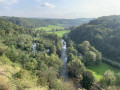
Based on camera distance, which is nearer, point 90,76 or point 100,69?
point 90,76

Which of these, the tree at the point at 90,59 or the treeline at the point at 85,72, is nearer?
the treeline at the point at 85,72

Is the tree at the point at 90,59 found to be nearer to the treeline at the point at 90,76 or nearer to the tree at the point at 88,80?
the treeline at the point at 90,76

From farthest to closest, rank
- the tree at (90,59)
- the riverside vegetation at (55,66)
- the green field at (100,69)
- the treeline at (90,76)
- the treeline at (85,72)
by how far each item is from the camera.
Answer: the tree at (90,59) < the green field at (100,69) < the treeline at (85,72) < the treeline at (90,76) < the riverside vegetation at (55,66)

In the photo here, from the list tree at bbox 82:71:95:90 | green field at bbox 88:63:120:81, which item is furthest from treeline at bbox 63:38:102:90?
green field at bbox 88:63:120:81

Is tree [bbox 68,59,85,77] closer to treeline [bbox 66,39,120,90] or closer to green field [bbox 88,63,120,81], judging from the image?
treeline [bbox 66,39,120,90]

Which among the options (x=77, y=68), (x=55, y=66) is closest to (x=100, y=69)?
(x=77, y=68)

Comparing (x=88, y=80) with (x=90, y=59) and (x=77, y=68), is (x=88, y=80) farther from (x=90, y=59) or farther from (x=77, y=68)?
(x=90, y=59)

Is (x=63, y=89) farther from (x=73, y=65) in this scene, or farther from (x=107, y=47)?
(x=107, y=47)

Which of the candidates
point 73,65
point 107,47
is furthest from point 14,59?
point 107,47

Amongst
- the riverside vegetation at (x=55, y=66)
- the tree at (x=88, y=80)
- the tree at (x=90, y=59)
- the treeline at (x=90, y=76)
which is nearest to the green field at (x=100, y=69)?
the riverside vegetation at (x=55, y=66)

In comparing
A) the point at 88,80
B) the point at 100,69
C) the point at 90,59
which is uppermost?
the point at 90,59

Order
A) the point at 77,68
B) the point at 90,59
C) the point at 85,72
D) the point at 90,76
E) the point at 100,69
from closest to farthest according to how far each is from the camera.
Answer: the point at 90,76, the point at 85,72, the point at 77,68, the point at 100,69, the point at 90,59
